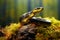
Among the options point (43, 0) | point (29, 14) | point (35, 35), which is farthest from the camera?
point (43, 0)

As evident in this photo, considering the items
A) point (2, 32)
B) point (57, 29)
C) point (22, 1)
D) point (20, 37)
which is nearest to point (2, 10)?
point (22, 1)

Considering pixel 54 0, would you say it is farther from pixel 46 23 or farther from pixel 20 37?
pixel 20 37

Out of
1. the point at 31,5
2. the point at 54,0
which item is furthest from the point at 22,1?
the point at 54,0

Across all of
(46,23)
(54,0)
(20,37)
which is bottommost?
(20,37)

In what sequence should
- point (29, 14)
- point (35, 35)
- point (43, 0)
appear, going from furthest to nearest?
point (43, 0) < point (29, 14) < point (35, 35)

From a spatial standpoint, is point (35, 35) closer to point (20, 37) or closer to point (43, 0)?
point (20, 37)

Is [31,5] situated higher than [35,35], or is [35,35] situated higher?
[31,5]

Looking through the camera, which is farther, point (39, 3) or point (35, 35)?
point (39, 3)
